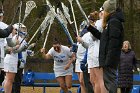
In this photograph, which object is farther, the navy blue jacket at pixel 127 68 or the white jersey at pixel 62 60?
the navy blue jacket at pixel 127 68

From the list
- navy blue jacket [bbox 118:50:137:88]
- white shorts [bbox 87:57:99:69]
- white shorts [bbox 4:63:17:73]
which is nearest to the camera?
white shorts [bbox 87:57:99:69]

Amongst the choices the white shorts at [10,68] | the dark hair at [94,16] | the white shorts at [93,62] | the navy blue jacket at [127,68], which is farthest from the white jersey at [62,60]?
the white shorts at [93,62]

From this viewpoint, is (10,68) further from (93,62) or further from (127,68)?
(127,68)

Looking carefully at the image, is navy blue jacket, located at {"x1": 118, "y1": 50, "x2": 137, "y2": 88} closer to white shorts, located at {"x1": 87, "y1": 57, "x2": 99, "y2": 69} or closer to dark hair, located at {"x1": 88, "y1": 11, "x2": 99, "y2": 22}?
dark hair, located at {"x1": 88, "y1": 11, "x2": 99, "y2": 22}

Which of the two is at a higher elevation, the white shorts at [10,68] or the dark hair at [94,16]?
the dark hair at [94,16]

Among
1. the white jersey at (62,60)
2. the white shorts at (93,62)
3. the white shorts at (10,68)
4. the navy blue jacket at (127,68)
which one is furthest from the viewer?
the navy blue jacket at (127,68)

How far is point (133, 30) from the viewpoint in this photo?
32219mm

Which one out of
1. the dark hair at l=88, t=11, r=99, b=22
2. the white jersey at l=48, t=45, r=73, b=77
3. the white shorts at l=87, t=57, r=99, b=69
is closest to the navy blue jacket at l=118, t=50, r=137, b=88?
the white jersey at l=48, t=45, r=73, b=77

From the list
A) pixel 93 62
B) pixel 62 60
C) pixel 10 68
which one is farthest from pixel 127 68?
pixel 93 62

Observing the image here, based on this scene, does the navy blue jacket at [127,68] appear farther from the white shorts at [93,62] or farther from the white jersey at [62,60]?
the white shorts at [93,62]

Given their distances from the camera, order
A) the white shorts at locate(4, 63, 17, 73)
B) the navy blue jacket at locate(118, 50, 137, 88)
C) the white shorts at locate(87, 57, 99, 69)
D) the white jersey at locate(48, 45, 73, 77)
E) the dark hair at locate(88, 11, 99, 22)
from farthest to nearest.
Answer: the navy blue jacket at locate(118, 50, 137, 88) → the white jersey at locate(48, 45, 73, 77) → the white shorts at locate(4, 63, 17, 73) → the dark hair at locate(88, 11, 99, 22) → the white shorts at locate(87, 57, 99, 69)

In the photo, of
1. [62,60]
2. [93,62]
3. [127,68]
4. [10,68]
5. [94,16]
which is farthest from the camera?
[127,68]

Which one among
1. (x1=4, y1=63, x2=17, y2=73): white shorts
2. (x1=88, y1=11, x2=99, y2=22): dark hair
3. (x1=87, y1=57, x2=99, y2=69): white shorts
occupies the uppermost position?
(x1=88, y1=11, x2=99, y2=22): dark hair

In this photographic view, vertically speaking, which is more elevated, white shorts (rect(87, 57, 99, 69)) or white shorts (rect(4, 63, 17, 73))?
white shorts (rect(4, 63, 17, 73))
